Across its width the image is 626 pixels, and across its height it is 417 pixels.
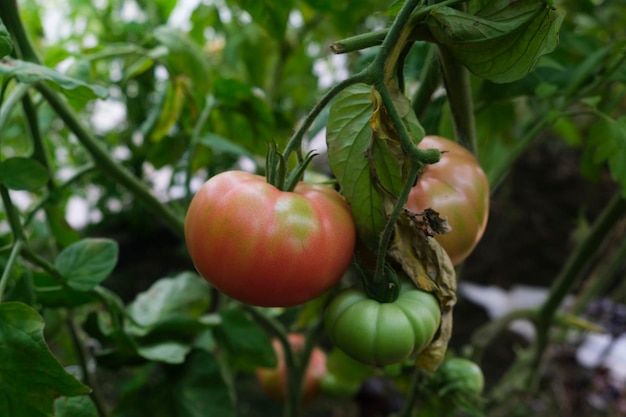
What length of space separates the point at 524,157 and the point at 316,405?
1.04 m

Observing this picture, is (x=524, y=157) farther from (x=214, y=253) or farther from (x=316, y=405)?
(x=214, y=253)

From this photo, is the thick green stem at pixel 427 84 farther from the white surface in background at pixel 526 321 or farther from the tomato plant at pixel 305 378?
the white surface in background at pixel 526 321

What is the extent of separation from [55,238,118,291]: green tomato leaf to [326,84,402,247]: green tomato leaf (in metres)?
0.26

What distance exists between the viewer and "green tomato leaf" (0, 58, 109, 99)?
0.41 metres

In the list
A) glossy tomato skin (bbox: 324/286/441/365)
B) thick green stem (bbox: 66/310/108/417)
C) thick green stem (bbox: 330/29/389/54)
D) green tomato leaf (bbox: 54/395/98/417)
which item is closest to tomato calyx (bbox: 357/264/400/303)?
glossy tomato skin (bbox: 324/286/441/365)

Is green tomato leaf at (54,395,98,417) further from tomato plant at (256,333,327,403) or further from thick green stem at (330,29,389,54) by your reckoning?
tomato plant at (256,333,327,403)

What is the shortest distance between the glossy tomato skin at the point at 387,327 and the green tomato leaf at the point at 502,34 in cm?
15

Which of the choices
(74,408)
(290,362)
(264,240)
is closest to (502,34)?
(264,240)

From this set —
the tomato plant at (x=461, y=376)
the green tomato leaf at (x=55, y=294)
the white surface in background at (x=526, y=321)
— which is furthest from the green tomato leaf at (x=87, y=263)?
the white surface in background at (x=526, y=321)

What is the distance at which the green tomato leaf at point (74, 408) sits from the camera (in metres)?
0.44

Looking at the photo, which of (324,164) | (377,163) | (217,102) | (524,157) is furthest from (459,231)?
(524,157)

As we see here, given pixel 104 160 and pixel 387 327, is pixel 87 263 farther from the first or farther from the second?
pixel 387 327

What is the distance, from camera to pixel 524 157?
179 centimetres

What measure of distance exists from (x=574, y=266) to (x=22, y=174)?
651mm
